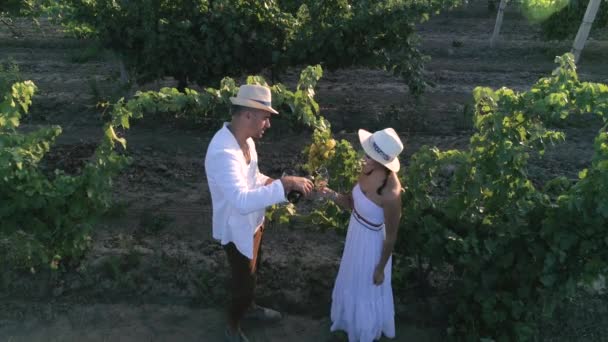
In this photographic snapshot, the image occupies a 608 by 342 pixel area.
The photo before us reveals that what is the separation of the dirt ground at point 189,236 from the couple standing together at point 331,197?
445 millimetres

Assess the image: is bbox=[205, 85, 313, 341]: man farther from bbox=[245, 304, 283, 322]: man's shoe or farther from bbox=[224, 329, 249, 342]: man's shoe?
bbox=[245, 304, 283, 322]: man's shoe

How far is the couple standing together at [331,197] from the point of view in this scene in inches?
127

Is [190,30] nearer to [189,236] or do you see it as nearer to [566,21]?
[189,236]

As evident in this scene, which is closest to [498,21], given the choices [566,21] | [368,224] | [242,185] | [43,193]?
[566,21]

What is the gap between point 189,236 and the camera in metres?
5.30

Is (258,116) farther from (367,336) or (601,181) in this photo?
(601,181)

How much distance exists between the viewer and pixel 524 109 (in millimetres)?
3340

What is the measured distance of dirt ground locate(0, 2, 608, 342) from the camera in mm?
4293

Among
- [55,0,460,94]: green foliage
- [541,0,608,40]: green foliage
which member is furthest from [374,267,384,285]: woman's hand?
[541,0,608,40]: green foliage

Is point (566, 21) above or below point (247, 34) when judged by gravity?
above

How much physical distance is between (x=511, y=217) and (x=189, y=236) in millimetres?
2949

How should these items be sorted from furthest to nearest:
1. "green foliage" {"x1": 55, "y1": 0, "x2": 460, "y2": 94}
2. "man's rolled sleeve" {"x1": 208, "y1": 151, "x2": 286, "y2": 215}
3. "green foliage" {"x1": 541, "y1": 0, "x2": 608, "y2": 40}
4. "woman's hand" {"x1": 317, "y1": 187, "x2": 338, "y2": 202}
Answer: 1. "green foliage" {"x1": 541, "y1": 0, "x2": 608, "y2": 40}
2. "green foliage" {"x1": 55, "y1": 0, "x2": 460, "y2": 94}
3. "woman's hand" {"x1": 317, "y1": 187, "x2": 338, "y2": 202}
4. "man's rolled sleeve" {"x1": 208, "y1": 151, "x2": 286, "y2": 215}

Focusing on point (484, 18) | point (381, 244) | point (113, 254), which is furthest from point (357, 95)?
point (484, 18)

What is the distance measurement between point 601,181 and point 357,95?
6.32m
